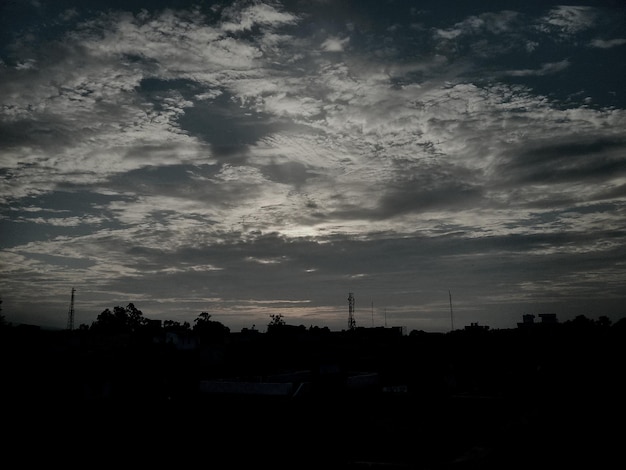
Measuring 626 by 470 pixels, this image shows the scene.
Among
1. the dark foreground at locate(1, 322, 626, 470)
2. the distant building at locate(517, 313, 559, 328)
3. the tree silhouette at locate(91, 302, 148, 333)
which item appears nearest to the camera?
the dark foreground at locate(1, 322, 626, 470)

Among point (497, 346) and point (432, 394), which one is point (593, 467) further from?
point (497, 346)

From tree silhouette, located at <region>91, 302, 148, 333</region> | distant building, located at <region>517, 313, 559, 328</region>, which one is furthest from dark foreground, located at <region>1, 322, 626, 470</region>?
tree silhouette, located at <region>91, 302, 148, 333</region>

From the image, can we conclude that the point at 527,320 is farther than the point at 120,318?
No

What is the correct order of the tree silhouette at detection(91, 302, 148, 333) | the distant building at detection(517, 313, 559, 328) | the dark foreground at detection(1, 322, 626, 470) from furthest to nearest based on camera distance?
the tree silhouette at detection(91, 302, 148, 333) < the distant building at detection(517, 313, 559, 328) < the dark foreground at detection(1, 322, 626, 470)

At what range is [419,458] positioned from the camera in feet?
47.7

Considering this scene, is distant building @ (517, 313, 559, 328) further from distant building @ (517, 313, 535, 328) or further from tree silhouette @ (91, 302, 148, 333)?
tree silhouette @ (91, 302, 148, 333)

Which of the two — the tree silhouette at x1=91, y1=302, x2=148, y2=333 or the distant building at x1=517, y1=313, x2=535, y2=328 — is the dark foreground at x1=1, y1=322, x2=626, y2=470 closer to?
the distant building at x1=517, y1=313, x2=535, y2=328

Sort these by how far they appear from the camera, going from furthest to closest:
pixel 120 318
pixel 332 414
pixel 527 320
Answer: pixel 120 318 → pixel 527 320 → pixel 332 414

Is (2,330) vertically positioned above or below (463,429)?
above

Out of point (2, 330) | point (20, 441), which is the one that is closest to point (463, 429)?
point (20, 441)

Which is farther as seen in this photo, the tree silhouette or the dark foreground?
the tree silhouette

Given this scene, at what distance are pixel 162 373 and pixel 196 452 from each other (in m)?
16.4

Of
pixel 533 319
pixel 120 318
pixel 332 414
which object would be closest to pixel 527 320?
pixel 533 319

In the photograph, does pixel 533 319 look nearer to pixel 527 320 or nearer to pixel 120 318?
pixel 527 320
